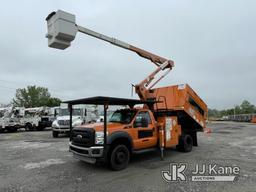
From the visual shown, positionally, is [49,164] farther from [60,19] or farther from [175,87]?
[175,87]

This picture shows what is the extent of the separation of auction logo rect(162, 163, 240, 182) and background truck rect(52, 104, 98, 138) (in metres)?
11.1

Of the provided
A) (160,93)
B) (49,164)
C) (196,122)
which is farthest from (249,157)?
(49,164)

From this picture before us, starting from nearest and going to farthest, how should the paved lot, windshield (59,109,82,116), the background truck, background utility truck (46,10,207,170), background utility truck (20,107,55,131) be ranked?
the paved lot → background utility truck (46,10,207,170) → the background truck → windshield (59,109,82,116) → background utility truck (20,107,55,131)

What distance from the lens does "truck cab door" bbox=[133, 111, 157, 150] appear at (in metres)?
7.30

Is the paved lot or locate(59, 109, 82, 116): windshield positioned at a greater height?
locate(59, 109, 82, 116): windshield

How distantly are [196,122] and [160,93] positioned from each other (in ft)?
6.96

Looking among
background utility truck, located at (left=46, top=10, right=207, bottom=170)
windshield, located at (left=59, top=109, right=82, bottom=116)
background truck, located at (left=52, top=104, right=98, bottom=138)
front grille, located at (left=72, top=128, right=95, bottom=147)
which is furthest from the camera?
windshield, located at (left=59, top=109, right=82, bottom=116)

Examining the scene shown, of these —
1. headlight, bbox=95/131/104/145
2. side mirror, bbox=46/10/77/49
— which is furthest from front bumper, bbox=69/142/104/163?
side mirror, bbox=46/10/77/49

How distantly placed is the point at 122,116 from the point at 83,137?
1735 millimetres

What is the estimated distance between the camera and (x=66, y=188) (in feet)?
16.6

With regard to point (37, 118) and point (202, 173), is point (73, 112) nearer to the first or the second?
point (37, 118)

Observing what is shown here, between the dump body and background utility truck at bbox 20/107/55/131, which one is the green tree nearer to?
background utility truck at bbox 20/107/55/131

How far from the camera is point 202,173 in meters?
6.16

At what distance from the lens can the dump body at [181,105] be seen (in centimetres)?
922
